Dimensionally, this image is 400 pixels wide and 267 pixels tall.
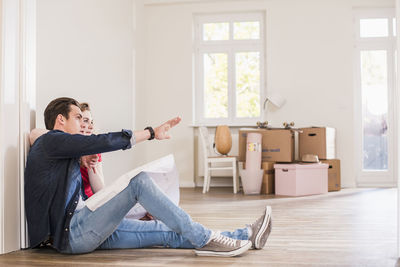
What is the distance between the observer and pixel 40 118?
2975 millimetres

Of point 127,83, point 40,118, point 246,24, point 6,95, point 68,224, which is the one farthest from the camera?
point 246,24

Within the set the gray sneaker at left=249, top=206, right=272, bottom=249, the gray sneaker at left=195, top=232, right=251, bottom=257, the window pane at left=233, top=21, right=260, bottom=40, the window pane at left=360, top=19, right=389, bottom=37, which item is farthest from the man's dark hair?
the window pane at left=360, top=19, right=389, bottom=37

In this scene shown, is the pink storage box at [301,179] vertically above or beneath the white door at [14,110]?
beneath

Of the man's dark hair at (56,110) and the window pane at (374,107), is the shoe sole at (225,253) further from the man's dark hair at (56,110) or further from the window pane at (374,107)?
the window pane at (374,107)

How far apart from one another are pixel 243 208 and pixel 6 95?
7.69 feet

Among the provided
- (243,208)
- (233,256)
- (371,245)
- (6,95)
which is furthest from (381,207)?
(6,95)

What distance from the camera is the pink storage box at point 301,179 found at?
5.07 m

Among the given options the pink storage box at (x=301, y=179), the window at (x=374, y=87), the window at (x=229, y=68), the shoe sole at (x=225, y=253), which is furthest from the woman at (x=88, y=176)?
the window at (x=374, y=87)

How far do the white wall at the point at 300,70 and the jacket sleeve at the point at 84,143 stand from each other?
13.0 feet

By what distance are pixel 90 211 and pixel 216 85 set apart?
4.55 meters

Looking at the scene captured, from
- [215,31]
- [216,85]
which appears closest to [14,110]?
[216,85]

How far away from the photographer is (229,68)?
6.42 metres

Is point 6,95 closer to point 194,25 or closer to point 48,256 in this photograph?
point 48,256

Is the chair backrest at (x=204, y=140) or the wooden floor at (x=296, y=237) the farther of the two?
the chair backrest at (x=204, y=140)
